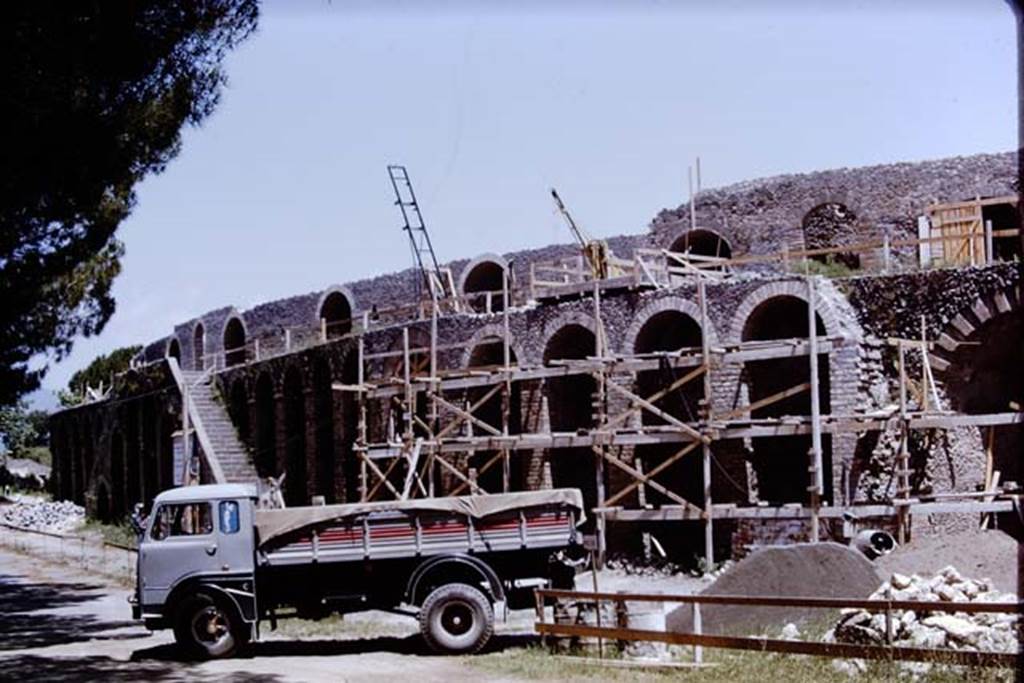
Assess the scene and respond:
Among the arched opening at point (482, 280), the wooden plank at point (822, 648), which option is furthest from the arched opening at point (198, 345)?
the wooden plank at point (822, 648)

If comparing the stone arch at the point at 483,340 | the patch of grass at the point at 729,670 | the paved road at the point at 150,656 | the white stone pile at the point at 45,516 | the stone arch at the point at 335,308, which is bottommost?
the white stone pile at the point at 45,516

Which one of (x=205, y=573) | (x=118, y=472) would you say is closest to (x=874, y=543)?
(x=205, y=573)

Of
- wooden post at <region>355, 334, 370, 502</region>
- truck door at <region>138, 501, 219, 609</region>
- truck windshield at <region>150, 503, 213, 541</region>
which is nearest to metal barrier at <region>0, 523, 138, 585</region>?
wooden post at <region>355, 334, 370, 502</region>

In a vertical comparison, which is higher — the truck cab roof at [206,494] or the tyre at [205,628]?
the truck cab roof at [206,494]

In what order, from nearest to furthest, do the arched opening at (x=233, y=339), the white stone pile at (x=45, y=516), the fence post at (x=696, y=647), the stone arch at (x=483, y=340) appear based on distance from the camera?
the fence post at (x=696, y=647)
the stone arch at (x=483, y=340)
the white stone pile at (x=45, y=516)
the arched opening at (x=233, y=339)

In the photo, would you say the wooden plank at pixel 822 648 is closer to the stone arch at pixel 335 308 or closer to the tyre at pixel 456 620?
the tyre at pixel 456 620

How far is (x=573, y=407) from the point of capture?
82.5ft

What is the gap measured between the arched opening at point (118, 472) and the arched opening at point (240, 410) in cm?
757

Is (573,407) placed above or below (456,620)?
above

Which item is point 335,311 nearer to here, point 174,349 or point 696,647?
point 174,349

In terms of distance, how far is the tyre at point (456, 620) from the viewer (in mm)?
13969

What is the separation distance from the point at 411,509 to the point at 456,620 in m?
1.36

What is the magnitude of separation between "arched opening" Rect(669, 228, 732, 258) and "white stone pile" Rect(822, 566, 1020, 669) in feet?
55.7

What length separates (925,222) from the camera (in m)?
24.5
